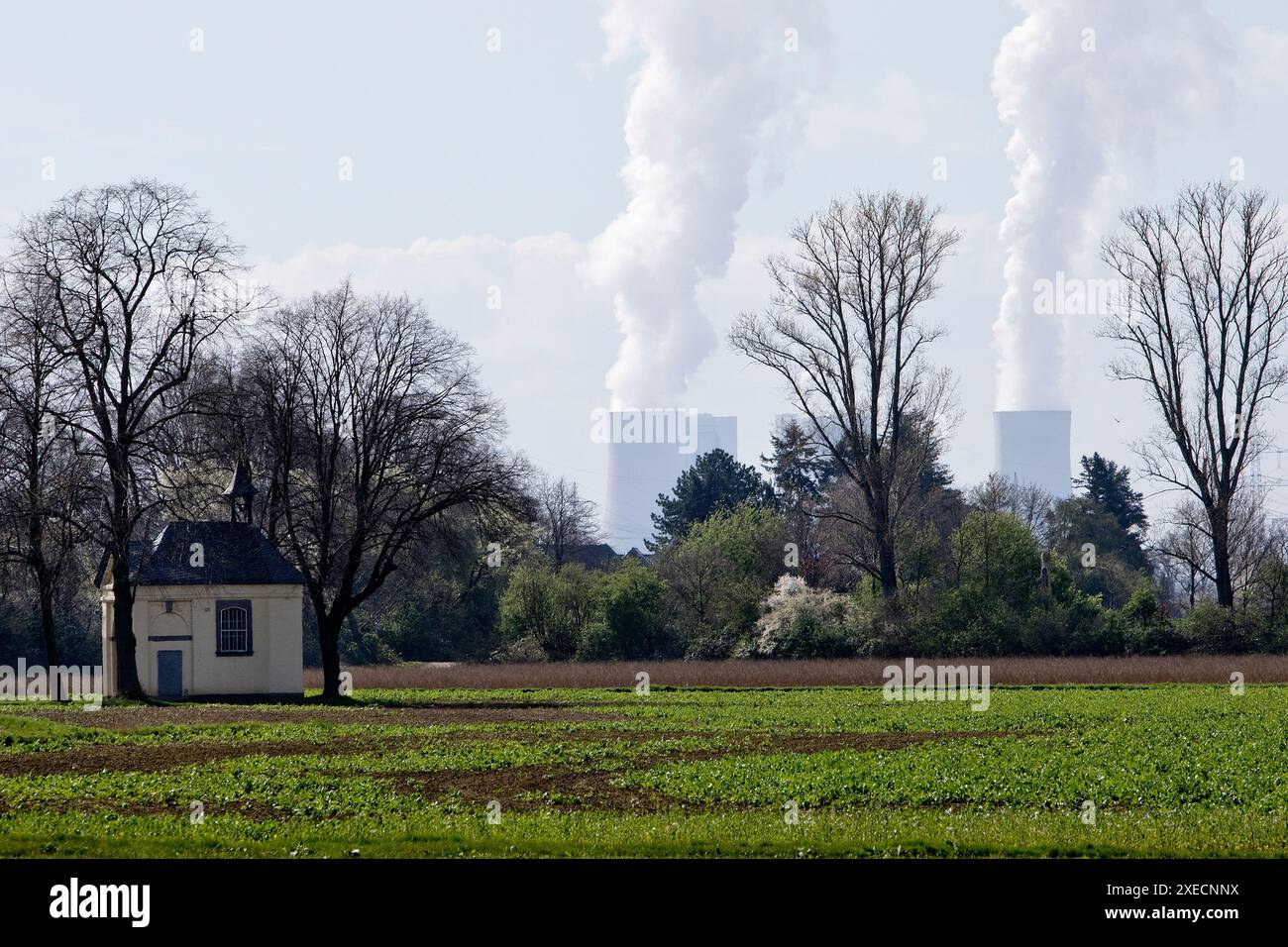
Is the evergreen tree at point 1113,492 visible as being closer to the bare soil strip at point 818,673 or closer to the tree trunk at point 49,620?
the bare soil strip at point 818,673

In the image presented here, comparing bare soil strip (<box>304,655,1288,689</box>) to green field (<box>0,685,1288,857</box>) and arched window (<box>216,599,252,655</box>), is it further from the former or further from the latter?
green field (<box>0,685,1288,857</box>)

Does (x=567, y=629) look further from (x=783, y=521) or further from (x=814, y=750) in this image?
(x=814, y=750)

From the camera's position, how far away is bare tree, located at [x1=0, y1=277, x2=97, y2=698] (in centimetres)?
4141

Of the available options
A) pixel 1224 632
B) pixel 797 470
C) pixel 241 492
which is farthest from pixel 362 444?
pixel 797 470

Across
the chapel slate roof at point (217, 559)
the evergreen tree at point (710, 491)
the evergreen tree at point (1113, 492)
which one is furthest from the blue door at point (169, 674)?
the evergreen tree at point (1113, 492)

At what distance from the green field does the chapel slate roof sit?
46.8 ft

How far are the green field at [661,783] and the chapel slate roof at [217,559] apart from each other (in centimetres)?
1428

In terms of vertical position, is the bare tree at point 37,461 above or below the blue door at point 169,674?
above

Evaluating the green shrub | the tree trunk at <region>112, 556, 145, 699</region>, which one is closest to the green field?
the tree trunk at <region>112, 556, 145, 699</region>

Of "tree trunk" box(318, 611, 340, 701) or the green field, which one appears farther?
"tree trunk" box(318, 611, 340, 701)

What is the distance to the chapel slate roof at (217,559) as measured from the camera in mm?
52125
